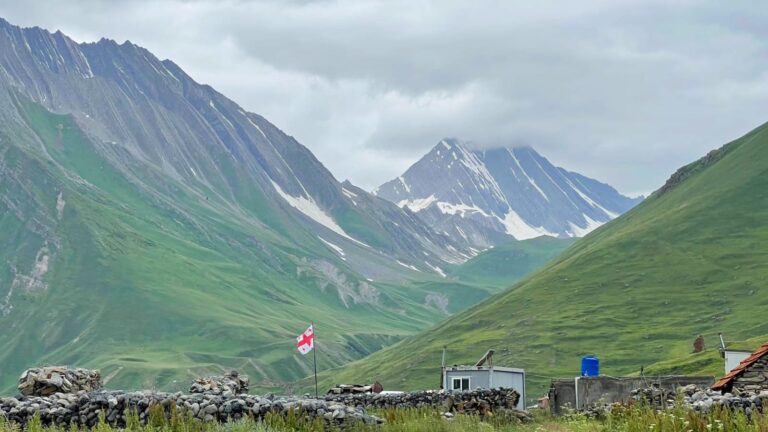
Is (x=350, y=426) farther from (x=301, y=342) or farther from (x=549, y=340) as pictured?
(x=549, y=340)

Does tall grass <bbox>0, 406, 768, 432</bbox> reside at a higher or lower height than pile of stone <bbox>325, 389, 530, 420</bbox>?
lower

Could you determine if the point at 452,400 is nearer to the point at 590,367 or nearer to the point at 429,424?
the point at 429,424

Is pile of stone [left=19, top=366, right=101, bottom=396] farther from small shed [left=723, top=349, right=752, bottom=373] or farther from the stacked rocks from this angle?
small shed [left=723, top=349, right=752, bottom=373]

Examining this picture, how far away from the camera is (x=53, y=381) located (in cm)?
4134

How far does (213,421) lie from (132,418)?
224cm

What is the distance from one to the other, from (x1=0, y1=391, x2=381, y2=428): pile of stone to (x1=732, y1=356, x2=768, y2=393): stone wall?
13.2 metres

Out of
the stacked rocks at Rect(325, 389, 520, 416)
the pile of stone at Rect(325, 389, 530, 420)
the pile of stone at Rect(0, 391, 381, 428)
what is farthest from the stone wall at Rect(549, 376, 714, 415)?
the pile of stone at Rect(0, 391, 381, 428)

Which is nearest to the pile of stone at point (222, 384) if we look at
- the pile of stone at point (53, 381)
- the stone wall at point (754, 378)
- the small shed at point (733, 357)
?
the pile of stone at point (53, 381)

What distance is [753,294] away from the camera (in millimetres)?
193875

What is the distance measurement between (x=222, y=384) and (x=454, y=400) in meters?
10.3

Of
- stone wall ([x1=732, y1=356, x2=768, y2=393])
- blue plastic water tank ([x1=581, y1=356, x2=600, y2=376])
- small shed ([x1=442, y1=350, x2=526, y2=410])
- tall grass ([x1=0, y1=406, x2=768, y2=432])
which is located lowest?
tall grass ([x1=0, y1=406, x2=768, y2=432])

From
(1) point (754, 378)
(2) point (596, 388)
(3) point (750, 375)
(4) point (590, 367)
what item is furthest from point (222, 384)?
(4) point (590, 367)

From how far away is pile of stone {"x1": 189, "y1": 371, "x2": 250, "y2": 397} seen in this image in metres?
43.9

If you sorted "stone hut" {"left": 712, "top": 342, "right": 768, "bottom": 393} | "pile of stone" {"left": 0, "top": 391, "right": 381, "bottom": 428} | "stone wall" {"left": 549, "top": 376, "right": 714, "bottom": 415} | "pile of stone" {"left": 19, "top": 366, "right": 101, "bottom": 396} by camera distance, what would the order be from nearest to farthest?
"pile of stone" {"left": 0, "top": 391, "right": 381, "bottom": 428}
"stone hut" {"left": 712, "top": 342, "right": 768, "bottom": 393}
"pile of stone" {"left": 19, "top": 366, "right": 101, "bottom": 396}
"stone wall" {"left": 549, "top": 376, "right": 714, "bottom": 415}
